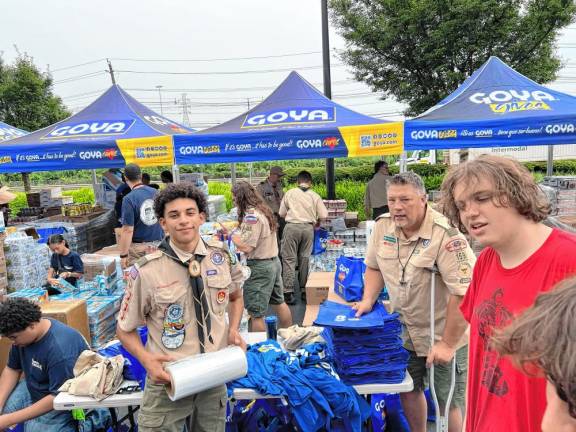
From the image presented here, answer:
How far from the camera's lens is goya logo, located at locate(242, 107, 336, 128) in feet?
19.1

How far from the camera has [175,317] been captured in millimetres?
2215

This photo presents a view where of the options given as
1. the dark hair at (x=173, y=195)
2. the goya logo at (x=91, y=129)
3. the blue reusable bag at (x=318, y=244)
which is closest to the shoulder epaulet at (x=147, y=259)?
A: the dark hair at (x=173, y=195)

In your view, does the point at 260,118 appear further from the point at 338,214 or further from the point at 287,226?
the point at 338,214

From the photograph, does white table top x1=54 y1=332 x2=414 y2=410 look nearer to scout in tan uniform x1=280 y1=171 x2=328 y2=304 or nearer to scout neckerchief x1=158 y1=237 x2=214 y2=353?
scout neckerchief x1=158 y1=237 x2=214 y2=353

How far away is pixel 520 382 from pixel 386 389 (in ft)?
3.93

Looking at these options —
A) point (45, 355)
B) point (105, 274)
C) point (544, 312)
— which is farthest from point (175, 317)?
point (105, 274)

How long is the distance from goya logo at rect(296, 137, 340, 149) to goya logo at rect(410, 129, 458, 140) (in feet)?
3.10

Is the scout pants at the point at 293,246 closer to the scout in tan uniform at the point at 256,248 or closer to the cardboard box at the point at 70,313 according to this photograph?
the scout in tan uniform at the point at 256,248

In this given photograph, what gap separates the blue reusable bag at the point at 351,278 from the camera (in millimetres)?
3699

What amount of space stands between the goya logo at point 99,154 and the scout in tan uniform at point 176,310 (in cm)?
400

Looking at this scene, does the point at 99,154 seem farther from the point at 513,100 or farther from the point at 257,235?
the point at 513,100

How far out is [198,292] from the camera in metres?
2.26

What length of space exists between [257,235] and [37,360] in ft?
7.75

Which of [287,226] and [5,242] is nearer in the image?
[5,242]
